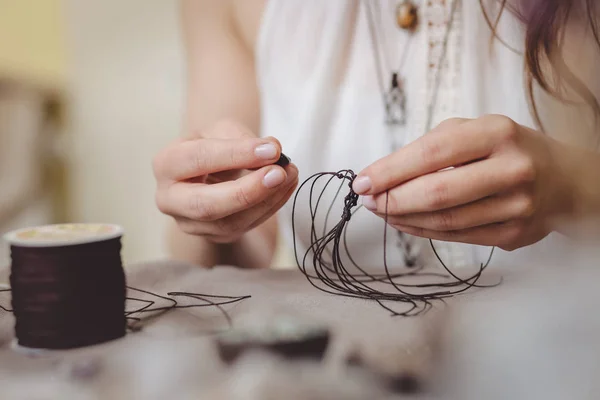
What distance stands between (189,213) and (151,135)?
23 cm

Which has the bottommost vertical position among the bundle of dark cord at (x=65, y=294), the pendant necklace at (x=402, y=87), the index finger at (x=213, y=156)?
the bundle of dark cord at (x=65, y=294)

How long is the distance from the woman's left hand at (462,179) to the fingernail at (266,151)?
2.2 inches

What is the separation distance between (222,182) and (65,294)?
0.44 ft

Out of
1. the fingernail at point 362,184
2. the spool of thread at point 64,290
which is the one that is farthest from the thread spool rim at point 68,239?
the fingernail at point 362,184

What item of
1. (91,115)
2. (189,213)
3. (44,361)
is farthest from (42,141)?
(44,361)

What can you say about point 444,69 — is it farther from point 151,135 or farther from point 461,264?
point 151,135

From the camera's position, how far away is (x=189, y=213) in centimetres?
37

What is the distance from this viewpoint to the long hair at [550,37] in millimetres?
400

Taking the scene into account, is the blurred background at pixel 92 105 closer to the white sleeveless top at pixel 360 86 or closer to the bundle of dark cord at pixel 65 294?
the white sleeveless top at pixel 360 86

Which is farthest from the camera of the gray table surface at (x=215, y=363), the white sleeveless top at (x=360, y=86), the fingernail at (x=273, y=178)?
the white sleeveless top at (x=360, y=86)

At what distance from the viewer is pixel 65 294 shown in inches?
10.3

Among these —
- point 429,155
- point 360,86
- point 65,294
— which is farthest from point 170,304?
point 360,86

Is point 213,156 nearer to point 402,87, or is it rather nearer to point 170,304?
point 170,304

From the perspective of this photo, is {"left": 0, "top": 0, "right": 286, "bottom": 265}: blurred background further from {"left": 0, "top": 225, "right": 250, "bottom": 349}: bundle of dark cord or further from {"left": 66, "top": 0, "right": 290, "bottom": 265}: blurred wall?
{"left": 0, "top": 225, "right": 250, "bottom": 349}: bundle of dark cord
